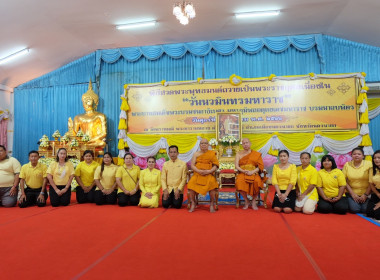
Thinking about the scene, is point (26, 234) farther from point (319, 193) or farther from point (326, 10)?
point (326, 10)

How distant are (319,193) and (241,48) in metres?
4.96

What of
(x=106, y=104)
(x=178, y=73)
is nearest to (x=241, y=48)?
Result: (x=178, y=73)

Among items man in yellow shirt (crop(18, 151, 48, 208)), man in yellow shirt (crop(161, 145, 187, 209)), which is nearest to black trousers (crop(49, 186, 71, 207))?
man in yellow shirt (crop(18, 151, 48, 208))

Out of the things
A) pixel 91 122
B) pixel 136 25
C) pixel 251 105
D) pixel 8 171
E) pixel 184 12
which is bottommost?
pixel 8 171

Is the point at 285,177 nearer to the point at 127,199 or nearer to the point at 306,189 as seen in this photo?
the point at 306,189

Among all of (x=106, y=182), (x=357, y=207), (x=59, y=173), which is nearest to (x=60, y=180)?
(x=59, y=173)

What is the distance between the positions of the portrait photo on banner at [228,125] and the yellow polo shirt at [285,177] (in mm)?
2672

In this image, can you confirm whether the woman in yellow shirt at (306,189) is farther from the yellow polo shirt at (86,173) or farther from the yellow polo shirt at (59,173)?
the yellow polo shirt at (59,173)

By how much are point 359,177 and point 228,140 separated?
2901 millimetres

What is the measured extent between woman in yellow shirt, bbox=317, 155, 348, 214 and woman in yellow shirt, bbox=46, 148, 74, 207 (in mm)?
3419

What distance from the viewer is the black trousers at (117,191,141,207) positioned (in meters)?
3.78

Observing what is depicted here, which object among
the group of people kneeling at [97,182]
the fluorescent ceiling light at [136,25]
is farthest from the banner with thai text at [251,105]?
the group of people kneeling at [97,182]

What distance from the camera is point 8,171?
3877 millimetres

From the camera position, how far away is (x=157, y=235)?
7.98ft
